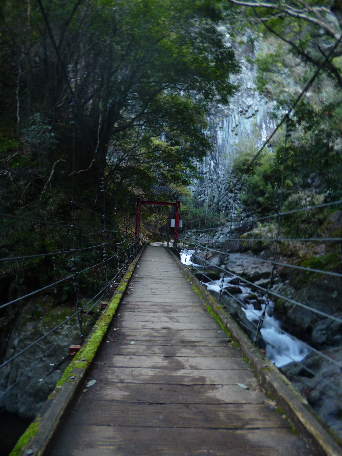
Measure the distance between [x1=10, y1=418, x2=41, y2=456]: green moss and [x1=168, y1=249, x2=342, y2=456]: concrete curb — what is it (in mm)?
923

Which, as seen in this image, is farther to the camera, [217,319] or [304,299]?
[304,299]

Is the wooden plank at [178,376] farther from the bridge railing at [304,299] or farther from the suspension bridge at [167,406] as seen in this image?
the bridge railing at [304,299]

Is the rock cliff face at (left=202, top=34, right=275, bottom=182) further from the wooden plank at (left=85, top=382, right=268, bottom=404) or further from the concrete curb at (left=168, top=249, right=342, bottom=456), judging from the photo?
the wooden plank at (left=85, top=382, right=268, bottom=404)

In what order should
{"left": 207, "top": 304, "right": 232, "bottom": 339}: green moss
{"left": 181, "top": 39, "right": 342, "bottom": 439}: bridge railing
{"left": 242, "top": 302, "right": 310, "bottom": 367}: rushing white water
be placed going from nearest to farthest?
{"left": 207, "top": 304, "right": 232, "bottom": 339}: green moss → {"left": 181, "top": 39, "right": 342, "bottom": 439}: bridge railing → {"left": 242, "top": 302, "right": 310, "bottom": 367}: rushing white water

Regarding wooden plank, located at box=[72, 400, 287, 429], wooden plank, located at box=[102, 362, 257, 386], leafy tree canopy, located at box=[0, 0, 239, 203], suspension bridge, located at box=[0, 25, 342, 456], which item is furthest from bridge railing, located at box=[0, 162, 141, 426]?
wooden plank, located at box=[72, 400, 287, 429]

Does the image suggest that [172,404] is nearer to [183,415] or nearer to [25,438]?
[183,415]

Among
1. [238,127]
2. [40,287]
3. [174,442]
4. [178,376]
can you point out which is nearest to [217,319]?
[178,376]

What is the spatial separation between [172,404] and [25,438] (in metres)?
0.57

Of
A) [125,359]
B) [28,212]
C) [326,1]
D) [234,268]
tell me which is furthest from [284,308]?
[326,1]

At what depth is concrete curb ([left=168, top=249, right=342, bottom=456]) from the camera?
1.00m

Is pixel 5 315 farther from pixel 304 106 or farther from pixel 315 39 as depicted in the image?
pixel 315 39

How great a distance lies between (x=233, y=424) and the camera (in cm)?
117

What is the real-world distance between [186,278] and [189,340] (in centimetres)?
244

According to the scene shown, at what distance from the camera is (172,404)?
51.2 inches
